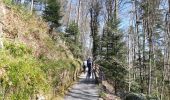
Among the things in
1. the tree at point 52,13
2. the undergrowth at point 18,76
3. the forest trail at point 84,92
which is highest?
the tree at point 52,13

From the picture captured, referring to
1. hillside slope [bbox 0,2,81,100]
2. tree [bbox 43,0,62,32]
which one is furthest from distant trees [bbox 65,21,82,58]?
hillside slope [bbox 0,2,81,100]

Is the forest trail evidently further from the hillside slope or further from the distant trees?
the distant trees

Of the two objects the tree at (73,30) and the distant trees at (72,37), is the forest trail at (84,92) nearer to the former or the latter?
the distant trees at (72,37)

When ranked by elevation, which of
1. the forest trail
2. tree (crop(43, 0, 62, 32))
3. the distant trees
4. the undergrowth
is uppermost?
tree (crop(43, 0, 62, 32))

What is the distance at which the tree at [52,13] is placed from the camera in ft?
104

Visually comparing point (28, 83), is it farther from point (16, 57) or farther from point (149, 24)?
point (149, 24)

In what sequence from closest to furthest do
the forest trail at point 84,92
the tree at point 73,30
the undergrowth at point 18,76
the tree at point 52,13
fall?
1. the undergrowth at point 18,76
2. the forest trail at point 84,92
3. the tree at point 52,13
4. the tree at point 73,30

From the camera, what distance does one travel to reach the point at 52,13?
3228cm

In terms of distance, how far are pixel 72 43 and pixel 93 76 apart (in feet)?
37.9

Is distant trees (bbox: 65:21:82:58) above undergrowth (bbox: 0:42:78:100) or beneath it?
above

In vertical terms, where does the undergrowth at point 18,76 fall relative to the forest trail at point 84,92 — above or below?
above

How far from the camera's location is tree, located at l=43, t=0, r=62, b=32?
104 ft

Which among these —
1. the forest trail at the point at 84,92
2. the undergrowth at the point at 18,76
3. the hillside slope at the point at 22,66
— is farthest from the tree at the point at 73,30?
the undergrowth at the point at 18,76

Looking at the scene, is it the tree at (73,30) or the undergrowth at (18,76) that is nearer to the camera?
the undergrowth at (18,76)
